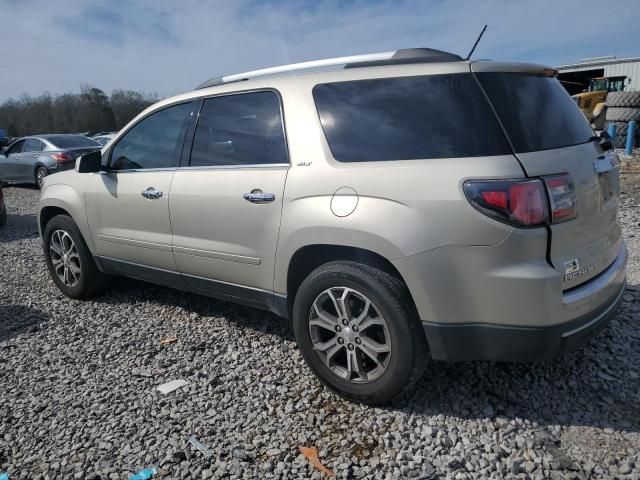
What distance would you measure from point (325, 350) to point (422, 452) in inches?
29.7

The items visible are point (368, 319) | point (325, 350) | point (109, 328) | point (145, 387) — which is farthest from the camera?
point (109, 328)

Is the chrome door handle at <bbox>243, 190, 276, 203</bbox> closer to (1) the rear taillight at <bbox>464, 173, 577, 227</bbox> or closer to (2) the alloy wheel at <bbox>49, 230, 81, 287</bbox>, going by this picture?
(1) the rear taillight at <bbox>464, 173, 577, 227</bbox>

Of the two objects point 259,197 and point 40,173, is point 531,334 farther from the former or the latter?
point 40,173

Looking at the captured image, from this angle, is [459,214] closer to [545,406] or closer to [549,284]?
[549,284]

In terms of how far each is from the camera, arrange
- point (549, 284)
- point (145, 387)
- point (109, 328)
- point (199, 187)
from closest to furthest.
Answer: point (549, 284) → point (145, 387) → point (199, 187) → point (109, 328)

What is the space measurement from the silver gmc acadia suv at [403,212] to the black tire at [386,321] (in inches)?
0.4

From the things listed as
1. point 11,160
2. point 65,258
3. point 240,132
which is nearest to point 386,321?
point 240,132

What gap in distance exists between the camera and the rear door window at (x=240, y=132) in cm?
312

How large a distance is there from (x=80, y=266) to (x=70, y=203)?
1.88 feet

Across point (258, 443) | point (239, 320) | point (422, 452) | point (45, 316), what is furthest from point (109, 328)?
point (422, 452)

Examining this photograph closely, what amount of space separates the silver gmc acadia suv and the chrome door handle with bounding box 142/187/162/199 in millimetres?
182

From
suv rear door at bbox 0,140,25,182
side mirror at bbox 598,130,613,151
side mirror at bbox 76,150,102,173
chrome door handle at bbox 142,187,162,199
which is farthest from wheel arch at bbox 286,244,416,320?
suv rear door at bbox 0,140,25,182

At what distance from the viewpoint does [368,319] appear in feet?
8.84

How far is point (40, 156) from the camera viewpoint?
13.6 m
